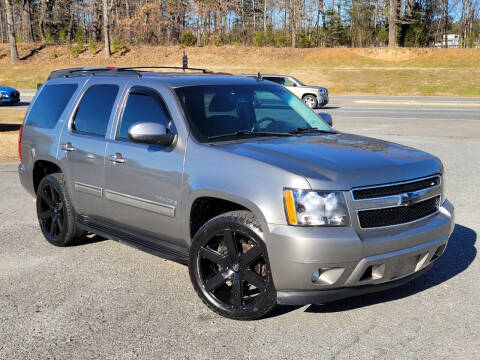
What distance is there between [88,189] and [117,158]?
0.62 metres

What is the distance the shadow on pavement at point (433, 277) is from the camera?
4.27 meters

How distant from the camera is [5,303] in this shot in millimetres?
4387

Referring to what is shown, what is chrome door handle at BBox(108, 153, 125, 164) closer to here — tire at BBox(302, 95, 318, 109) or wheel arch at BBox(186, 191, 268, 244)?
wheel arch at BBox(186, 191, 268, 244)

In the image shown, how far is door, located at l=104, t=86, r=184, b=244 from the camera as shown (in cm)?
443

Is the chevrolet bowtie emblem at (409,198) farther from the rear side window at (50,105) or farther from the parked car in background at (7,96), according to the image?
the parked car in background at (7,96)

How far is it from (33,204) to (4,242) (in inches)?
74.3

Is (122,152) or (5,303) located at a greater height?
(122,152)

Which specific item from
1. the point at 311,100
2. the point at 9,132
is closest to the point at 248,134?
the point at 9,132

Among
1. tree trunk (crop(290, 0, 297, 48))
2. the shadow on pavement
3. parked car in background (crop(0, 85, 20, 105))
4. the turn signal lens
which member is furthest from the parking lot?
tree trunk (crop(290, 0, 297, 48))

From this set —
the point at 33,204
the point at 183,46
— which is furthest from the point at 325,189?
the point at 183,46

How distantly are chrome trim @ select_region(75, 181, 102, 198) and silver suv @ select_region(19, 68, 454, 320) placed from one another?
0.02 meters

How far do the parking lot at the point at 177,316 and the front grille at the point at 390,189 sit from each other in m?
0.93

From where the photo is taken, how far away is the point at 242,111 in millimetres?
4957

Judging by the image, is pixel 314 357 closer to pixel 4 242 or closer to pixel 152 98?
pixel 152 98
